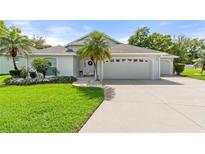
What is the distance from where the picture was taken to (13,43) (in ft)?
61.2

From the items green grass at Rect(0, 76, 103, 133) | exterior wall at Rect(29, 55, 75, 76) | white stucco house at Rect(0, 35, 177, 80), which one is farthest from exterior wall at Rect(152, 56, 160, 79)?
green grass at Rect(0, 76, 103, 133)

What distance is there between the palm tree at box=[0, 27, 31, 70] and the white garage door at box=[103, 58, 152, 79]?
7.93 m

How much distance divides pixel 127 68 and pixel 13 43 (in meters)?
11.0

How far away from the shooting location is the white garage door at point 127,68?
21641mm

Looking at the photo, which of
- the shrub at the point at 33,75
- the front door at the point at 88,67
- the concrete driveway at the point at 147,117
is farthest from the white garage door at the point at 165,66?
the concrete driveway at the point at 147,117

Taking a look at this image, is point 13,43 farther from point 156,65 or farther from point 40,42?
point 40,42

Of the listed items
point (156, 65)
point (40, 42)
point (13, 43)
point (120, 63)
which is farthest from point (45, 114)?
point (40, 42)

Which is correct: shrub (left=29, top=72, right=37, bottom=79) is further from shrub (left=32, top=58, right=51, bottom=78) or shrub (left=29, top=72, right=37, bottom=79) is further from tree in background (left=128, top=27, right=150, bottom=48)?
tree in background (left=128, top=27, right=150, bottom=48)

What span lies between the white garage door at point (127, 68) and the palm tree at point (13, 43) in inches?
312

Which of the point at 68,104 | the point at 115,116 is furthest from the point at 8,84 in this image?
the point at 115,116

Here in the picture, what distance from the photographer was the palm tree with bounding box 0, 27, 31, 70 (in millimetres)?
18531

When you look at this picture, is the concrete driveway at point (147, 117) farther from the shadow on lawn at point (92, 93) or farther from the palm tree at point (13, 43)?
the palm tree at point (13, 43)
